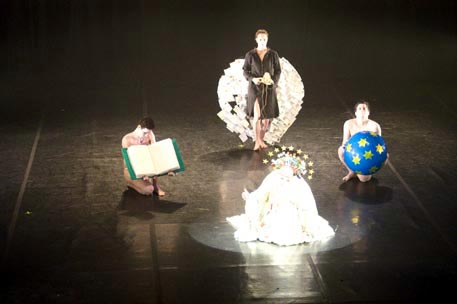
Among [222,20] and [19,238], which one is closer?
[19,238]

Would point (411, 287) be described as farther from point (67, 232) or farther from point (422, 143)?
point (422, 143)

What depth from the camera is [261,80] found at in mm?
12180

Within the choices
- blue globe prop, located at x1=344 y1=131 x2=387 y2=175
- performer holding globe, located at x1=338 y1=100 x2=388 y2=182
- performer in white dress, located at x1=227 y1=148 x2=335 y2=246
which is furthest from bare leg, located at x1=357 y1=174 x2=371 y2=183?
performer in white dress, located at x1=227 y1=148 x2=335 y2=246

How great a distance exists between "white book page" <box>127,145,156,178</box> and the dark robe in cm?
215

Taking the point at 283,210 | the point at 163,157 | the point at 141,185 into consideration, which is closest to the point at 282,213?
Answer: the point at 283,210

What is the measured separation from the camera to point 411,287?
8969 mm

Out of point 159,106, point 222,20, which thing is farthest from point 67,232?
point 222,20

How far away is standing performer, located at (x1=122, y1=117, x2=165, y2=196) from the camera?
10692mm

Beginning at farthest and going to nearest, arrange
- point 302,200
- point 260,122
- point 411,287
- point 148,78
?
1. point 148,78
2. point 260,122
3. point 302,200
4. point 411,287

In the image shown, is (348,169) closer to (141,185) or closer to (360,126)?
(360,126)

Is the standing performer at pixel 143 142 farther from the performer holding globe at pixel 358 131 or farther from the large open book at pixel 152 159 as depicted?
the performer holding globe at pixel 358 131

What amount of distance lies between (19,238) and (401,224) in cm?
388

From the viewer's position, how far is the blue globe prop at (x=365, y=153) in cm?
1110

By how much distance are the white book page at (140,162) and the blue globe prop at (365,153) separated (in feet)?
7.44
